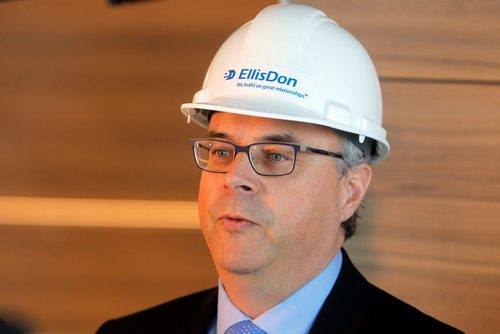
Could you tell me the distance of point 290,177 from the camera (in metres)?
2.00

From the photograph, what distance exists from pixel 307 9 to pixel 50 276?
177 centimetres

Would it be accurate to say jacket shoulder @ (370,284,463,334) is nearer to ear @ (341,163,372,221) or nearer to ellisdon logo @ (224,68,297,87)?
ear @ (341,163,372,221)

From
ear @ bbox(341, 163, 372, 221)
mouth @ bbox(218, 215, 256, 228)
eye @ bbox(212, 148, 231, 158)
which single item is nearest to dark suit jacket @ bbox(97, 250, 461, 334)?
ear @ bbox(341, 163, 372, 221)

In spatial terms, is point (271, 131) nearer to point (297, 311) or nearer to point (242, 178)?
point (242, 178)

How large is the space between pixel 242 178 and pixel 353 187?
0.37 metres

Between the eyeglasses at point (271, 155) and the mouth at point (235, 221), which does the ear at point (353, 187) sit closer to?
the eyeglasses at point (271, 155)

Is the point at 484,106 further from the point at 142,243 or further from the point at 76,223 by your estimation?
the point at 76,223

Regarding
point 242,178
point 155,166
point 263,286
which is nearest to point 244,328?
point 263,286

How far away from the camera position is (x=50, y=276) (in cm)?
333

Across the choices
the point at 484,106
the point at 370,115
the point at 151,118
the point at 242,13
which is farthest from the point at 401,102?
the point at 151,118

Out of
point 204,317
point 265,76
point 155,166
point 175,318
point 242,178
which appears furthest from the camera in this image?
point 155,166

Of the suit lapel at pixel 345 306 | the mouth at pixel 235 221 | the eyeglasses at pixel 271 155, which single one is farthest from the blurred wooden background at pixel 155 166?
the mouth at pixel 235 221

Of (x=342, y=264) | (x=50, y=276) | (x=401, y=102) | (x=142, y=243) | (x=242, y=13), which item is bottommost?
(x=50, y=276)

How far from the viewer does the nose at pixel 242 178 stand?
1970 mm
